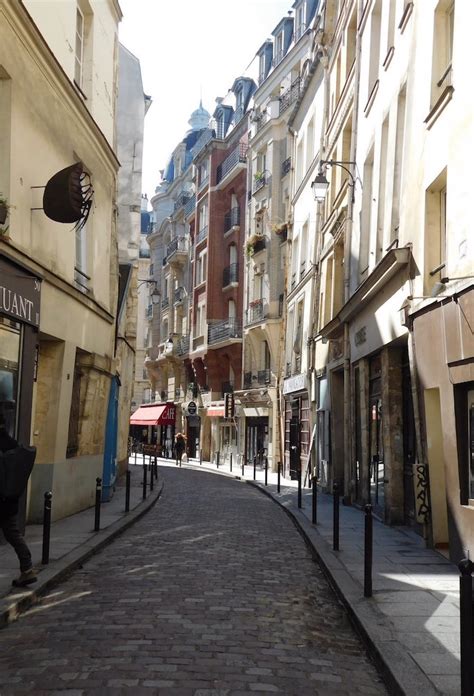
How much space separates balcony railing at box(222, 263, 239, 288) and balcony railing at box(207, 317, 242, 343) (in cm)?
208

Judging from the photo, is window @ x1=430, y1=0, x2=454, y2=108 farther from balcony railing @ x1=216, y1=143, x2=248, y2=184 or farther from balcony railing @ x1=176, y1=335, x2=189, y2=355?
balcony railing @ x1=176, y1=335, x2=189, y2=355

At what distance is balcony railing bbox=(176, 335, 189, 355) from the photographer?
145 feet

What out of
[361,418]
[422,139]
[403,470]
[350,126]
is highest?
[350,126]

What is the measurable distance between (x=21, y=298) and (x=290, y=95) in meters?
25.1

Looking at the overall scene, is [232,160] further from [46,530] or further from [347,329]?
[46,530]

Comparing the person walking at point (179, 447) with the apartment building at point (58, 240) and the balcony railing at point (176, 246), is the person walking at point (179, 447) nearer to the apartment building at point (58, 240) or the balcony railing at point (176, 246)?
the balcony railing at point (176, 246)

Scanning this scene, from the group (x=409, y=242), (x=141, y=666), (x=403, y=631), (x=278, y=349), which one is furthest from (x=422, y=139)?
(x=278, y=349)

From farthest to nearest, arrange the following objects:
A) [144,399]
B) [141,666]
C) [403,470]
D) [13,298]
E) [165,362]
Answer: [144,399], [165,362], [403,470], [13,298], [141,666]

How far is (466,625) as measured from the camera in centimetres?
399

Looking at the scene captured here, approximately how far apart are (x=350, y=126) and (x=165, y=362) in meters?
31.0

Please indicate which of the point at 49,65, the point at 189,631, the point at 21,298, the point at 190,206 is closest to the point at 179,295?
the point at 190,206

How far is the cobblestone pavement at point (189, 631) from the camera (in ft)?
16.3

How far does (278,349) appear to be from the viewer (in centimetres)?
3189

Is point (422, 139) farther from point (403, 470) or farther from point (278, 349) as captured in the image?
point (278, 349)
